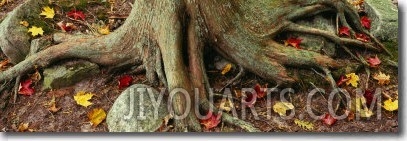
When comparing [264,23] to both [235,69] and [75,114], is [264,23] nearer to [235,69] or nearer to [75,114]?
[235,69]

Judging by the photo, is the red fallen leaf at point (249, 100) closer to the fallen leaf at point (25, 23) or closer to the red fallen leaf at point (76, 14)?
the red fallen leaf at point (76, 14)

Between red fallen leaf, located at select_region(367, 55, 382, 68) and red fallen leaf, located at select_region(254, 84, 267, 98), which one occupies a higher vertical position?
red fallen leaf, located at select_region(367, 55, 382, 68)

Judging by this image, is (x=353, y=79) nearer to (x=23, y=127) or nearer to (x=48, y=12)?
(x=23, y=127)

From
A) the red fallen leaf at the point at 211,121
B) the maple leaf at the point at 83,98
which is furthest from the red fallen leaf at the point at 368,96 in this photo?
the maple leaf at the point at 83,98

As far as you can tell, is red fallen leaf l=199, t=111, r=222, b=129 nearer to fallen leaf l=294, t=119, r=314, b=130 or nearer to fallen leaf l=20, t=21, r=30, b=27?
fallen leaf l=294, t=119, r=314, b=130

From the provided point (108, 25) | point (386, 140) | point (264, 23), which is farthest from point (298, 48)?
point (108, 25)

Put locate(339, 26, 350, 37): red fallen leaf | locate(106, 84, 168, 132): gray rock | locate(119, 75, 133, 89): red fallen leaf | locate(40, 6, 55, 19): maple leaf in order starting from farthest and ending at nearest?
locate(40, 6, 55, 19): maple leaf, locate(339, 26, 350, 37): red fallen leaf, locate(119, 75, 133, 89): red fallen leaf, locate(106, 84, 168, 132): gray rock

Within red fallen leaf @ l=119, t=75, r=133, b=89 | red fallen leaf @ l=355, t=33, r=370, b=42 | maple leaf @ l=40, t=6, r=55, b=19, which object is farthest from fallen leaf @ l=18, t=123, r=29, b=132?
red fallen leaf @ l=355, t=33, r=370, b=42
